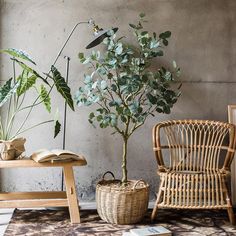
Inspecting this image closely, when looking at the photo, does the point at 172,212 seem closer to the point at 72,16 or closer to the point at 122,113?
the point at 122,113

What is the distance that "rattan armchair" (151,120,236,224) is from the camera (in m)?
3.31

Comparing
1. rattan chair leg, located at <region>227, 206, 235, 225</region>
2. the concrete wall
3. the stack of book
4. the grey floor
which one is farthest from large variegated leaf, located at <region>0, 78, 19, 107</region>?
rattan chair leg, located at <region>227, 206, 235, 225</region>

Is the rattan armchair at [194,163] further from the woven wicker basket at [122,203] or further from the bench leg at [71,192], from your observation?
the bench leg at [71,192]

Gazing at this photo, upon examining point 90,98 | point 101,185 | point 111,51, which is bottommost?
point 101,185

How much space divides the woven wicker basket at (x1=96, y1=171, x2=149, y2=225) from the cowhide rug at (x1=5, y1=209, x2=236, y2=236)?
0.21 feet

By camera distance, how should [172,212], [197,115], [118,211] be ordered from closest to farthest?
[118,211], [172,212], [197,115]

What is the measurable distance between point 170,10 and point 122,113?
123 cm

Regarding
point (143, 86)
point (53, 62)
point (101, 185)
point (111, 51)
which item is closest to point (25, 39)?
point (53, 62)

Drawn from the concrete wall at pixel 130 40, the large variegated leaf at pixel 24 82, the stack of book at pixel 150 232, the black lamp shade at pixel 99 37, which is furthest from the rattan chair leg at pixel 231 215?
the large variegated leaf at pixel 24 82

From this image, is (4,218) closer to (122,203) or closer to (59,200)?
(59,200)

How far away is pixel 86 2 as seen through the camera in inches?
154

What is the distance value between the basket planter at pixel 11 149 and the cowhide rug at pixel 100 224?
54 cm

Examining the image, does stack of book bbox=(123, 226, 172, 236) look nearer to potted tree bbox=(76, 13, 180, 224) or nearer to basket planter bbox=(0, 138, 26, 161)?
potted tree bbox=(76, 13, 180, 224)

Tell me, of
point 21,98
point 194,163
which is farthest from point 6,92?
point 194,163
